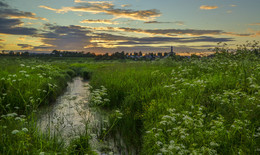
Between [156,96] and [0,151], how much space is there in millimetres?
5308

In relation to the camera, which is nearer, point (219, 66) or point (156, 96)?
point (156, 96)

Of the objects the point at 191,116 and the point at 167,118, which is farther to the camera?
the point at 191,116

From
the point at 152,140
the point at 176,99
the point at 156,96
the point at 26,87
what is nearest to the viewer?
the point at 152,140

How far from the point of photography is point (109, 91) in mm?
9211

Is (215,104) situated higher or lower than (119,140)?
higher

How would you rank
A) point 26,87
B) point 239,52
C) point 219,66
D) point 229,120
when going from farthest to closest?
point 239,52 → point 219,66 → point 26,87 → point 229,120

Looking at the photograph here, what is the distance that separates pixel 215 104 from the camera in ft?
19.7

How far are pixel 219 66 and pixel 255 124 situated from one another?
688 centimetres

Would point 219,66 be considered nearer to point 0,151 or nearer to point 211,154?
point 211,154

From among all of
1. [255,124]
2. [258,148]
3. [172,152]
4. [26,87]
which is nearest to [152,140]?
[172,152]

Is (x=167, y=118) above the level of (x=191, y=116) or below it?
above

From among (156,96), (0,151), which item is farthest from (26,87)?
(156,96)

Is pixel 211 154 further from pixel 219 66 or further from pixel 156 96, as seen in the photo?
pixel 219 66

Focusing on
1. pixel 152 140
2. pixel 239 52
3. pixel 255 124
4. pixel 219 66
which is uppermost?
pixel 239 52
